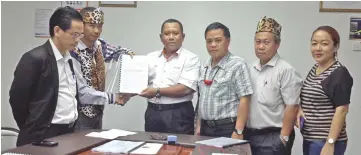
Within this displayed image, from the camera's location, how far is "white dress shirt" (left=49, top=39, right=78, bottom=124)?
7.23 ft

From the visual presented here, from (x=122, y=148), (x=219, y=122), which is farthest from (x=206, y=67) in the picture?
(x=122, y=148)

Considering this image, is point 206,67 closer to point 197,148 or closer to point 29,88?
point 197,148

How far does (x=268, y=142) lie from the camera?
2.50 metres

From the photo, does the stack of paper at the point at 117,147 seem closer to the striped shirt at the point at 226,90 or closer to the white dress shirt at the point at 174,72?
the striped shirt at the point at 226,90

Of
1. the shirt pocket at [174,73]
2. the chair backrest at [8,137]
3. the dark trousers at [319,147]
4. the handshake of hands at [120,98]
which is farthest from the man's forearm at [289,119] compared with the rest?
the chair backrest at [8,137]

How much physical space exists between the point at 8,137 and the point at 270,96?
260cm

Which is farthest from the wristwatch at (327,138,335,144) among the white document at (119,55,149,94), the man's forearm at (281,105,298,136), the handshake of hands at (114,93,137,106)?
the handshake of hands at (114,93,137,106)

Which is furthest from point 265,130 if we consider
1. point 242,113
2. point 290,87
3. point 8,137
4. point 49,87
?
point 8,137

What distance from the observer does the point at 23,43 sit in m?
3.76

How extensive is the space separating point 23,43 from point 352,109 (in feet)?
10.5

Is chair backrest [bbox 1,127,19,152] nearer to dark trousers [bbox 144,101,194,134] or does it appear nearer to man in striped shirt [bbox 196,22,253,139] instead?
dark trousers [bbox 144,101,194,134]

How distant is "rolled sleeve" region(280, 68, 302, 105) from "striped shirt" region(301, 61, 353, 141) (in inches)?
3.2

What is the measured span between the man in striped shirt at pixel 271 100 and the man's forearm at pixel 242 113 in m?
0.10

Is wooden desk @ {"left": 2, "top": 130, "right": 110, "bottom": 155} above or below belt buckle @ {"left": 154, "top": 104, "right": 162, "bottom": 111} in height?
below
